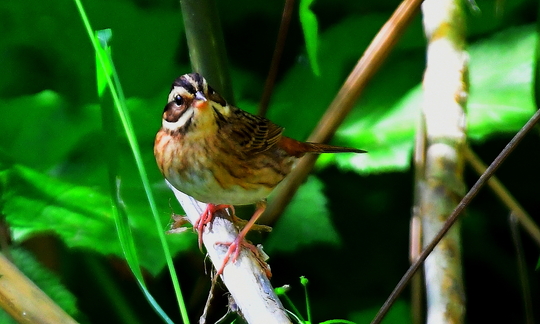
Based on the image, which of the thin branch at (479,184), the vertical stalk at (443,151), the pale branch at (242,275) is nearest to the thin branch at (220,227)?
the pale branch at (242,275)

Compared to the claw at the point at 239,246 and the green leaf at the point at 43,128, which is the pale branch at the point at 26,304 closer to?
the claw at the point at 239,246

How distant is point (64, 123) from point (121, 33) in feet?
1.48

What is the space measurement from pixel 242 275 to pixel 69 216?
569 millimetres

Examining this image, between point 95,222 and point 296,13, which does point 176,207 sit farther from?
point 296,13

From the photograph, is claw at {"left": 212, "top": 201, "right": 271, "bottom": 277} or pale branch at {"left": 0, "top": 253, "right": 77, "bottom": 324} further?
claw at {"left": 212, "top": 201, "right": 271, "bottom": 277}

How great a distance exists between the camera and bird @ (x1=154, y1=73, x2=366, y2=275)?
4.45 feet

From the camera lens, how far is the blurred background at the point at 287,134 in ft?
5.20

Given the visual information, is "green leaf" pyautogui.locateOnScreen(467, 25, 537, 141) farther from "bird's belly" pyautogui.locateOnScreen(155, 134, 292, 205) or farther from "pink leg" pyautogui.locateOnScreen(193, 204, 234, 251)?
"pink leg" pyautogui.locateOnScreen(193, 204, 234, 251)

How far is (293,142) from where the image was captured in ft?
5.52

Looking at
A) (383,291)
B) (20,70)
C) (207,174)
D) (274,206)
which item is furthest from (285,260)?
(20,70)

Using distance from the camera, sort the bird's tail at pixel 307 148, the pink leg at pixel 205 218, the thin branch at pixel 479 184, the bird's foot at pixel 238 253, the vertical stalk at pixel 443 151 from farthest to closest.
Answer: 1. the bird's tail at pixel 307 148
2. the pink leg at pixel 205 218
3. the bird's foot at pixel 238 253
4. the vertical stalk at pixel 443 151
5. the thin branch at pixel 479 184

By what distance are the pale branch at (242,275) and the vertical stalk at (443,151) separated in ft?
0.99

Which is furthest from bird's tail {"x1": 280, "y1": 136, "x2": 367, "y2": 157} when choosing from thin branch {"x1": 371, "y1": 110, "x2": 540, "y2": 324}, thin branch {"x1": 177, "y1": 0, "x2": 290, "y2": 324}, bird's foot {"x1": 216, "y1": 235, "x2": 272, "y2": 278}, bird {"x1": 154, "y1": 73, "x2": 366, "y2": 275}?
thin branch {"x1": 371, "y1": 110, "x2": 540, "y2": 324}

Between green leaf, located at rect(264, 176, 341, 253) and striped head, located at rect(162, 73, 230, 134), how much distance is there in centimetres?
44
